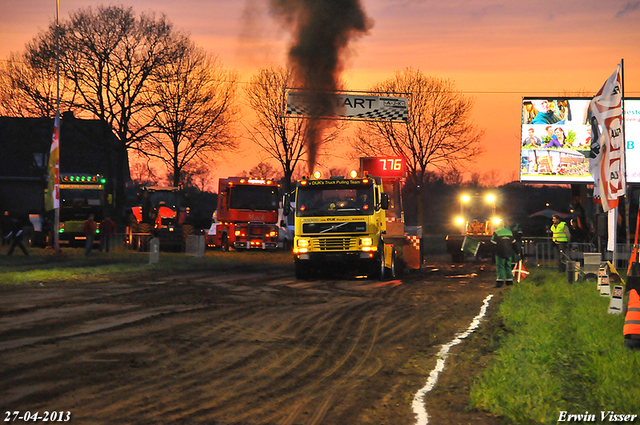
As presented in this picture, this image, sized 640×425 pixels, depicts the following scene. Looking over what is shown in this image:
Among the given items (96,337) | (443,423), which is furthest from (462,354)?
(96,337)

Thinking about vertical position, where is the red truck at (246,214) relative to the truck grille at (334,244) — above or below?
above

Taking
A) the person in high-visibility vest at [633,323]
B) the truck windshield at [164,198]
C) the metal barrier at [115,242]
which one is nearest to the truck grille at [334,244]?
the person in high-visibility vest at [633,323]

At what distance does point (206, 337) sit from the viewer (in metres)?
10.4

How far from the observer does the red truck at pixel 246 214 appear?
3344 centimetres

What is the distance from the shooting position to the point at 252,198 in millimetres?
33688

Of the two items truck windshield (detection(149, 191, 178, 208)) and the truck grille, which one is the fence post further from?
truck windshield (detection(149, 191, 178, 208))

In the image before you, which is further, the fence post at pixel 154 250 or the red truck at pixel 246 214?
the red truck at pixel 246 214

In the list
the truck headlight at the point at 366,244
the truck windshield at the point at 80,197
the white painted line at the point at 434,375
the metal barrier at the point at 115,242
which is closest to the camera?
the white painted line at the point at 434,375

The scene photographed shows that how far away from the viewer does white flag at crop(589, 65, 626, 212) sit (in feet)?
42.7

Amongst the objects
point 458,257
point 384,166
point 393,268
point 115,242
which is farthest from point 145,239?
point 393,268

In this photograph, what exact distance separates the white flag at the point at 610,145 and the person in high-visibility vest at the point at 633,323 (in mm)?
4881

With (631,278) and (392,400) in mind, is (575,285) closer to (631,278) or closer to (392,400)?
(631,278)

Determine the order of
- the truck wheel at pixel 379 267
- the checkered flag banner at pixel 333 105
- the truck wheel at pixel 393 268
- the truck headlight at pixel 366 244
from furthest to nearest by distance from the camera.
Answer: the checkered flag banner at pixel 333 105 → the truck wheel at pixel 393 268 → the truck wheel at pixel 379 267 → the truck headlight at pixel 366 244

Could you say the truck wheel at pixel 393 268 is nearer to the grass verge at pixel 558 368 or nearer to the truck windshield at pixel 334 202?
the truck windshield at pixel 334 202
